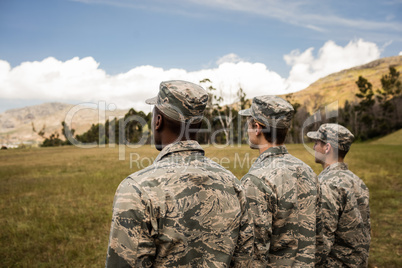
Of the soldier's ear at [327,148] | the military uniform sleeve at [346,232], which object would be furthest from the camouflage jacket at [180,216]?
the soldier's ear at [327,148]

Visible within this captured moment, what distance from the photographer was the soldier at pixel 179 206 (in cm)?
158

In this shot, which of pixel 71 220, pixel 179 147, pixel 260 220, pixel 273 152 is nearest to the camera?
pixel 179 147

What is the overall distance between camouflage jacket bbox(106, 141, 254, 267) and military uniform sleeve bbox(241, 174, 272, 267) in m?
0.40

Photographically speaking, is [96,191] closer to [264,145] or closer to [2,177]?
[2,177]

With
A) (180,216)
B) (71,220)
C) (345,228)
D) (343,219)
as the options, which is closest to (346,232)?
(345,228)

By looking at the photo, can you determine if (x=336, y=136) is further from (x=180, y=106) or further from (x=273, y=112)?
(x=180, y=106)

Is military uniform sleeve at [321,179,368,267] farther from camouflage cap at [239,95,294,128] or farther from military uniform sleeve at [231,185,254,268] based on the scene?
military uniform sleeve at [231,185,254,268]

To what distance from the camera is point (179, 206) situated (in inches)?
68.0

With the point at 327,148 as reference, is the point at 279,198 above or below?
below

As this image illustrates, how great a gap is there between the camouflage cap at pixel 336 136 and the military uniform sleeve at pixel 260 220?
1.74 m

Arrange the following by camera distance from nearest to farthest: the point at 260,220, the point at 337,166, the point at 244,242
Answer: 1. the point at 244,242
2. the point at 260,220
3. the point at 337,166

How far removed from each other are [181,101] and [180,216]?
0.65 metres

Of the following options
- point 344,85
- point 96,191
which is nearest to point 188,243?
point 96,191

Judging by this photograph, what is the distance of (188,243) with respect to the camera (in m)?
1.78
